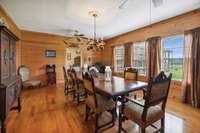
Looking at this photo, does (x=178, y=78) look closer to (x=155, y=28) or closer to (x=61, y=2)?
(x=155, y=28)

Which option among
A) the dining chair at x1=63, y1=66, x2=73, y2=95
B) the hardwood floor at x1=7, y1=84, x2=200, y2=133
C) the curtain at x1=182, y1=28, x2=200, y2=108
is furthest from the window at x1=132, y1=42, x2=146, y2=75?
the dining chair at x1=63, y1=66, x2=73, y2=95

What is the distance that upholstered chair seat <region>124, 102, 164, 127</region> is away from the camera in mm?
1538

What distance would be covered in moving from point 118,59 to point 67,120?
182 inches

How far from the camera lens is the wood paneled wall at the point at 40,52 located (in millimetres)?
5195

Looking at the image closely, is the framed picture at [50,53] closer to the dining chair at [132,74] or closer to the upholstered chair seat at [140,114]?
the dining chair at [132,74]

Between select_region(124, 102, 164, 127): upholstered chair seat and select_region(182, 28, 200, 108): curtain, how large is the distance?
80.2 inches

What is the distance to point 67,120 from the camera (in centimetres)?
237

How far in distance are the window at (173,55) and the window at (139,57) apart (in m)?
0.92

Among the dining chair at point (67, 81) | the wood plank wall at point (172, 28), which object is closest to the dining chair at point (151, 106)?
the wood plank wall at point (172, 28)

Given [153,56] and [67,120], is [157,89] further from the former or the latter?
[153,56]

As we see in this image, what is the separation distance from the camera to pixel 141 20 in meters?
3.83

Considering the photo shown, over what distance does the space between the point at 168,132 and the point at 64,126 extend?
1.87 m

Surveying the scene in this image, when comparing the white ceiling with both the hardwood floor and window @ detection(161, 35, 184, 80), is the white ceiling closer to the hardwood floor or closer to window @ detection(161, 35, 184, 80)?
window @ detection(161, 35, 184, 80)

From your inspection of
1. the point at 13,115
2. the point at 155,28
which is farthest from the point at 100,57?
the point at 13,115
